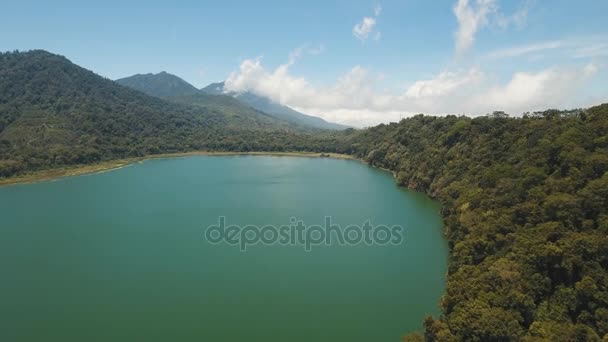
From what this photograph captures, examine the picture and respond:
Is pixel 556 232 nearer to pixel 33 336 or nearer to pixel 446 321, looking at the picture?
pixel 446 321

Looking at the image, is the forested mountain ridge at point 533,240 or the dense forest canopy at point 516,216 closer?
the forested mountain ridge at point 533,240

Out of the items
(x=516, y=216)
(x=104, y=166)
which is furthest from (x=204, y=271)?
(x=104, y=166)

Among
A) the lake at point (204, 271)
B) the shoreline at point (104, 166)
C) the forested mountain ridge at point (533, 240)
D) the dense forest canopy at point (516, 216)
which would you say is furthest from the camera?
the shoreline at point (104, 166)

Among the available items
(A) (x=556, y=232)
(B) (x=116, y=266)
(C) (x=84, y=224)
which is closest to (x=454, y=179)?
(A) (x=556, y=232)

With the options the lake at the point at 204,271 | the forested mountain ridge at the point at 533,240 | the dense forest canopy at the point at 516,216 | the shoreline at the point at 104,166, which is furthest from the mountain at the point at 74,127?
the forested mountain ridge at the point at 533,240

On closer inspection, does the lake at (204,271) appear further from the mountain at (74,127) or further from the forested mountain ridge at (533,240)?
the mountain at (74,127)

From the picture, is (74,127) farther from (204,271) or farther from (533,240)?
(533,240)
